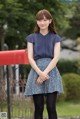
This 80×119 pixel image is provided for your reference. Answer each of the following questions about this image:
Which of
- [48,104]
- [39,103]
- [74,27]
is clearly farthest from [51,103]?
[74,27]

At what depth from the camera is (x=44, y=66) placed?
577 centimetres

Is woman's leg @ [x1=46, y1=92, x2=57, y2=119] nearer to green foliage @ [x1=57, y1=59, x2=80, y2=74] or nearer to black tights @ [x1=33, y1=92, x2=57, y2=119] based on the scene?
black tights @ [x1=33, y1=92, x2=57, y2=119]

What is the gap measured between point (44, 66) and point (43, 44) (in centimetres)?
28

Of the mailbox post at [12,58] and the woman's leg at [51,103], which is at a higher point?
the mailbox post at [12,58]

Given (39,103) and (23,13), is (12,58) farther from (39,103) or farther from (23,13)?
(23,13)

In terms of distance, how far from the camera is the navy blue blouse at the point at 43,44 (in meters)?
5.84

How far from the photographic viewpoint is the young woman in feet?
18.8

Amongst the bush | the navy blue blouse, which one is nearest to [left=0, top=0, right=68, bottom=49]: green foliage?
the bush

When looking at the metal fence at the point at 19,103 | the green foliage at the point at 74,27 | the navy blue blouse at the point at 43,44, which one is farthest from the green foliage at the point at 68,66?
the navy blue blouse at the point at 43,44

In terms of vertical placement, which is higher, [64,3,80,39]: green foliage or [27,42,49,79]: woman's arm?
[64,3,80,39]: green foliage

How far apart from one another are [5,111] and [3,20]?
20.8 feet

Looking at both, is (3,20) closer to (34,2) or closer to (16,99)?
(34,2)

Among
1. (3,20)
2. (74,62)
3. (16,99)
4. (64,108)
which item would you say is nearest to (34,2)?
(3,20)

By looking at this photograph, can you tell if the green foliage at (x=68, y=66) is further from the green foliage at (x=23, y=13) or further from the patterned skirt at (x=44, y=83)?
the patterned skirt at (x=44, y=83)
